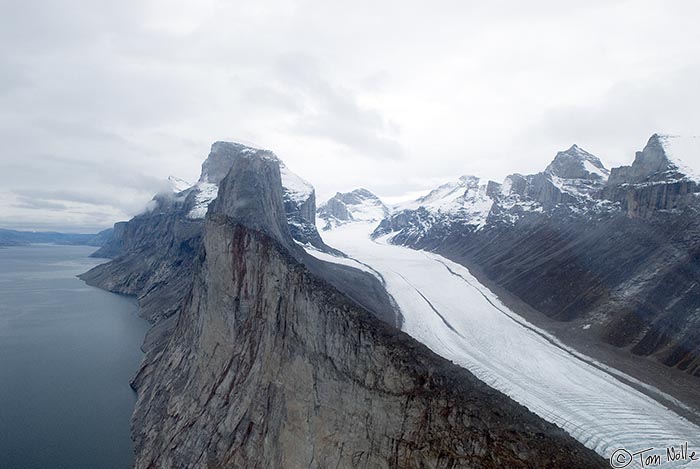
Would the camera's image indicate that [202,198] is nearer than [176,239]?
No

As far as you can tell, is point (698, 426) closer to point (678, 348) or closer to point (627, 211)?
point (678, 348)

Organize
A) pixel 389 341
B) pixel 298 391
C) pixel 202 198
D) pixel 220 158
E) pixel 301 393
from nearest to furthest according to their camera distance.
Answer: pixel 389 341 → pixel 301 393 → pixel 298 391 → pixel 202 198 → pixel 220 158

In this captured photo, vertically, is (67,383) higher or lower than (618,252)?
lower

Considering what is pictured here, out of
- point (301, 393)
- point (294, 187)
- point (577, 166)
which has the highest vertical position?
point (577, 166)

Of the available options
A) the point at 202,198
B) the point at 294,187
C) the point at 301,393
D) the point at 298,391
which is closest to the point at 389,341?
the point at 301,393

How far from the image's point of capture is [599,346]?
4816 cm

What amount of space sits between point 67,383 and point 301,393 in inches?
1500

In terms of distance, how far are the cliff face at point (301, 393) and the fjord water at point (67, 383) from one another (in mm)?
3530

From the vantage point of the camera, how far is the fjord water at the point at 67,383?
3400cm

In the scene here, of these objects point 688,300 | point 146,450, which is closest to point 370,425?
point 146,450

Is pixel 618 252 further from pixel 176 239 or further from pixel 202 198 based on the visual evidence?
pixel 176 239

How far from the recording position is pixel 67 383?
46.7m

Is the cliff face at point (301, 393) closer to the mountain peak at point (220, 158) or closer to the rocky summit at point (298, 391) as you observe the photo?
the rocky summit at point (298, 391)

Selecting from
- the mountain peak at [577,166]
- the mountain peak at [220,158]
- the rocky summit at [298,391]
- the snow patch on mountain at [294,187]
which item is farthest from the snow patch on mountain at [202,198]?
the mountain peak at [577,166]
